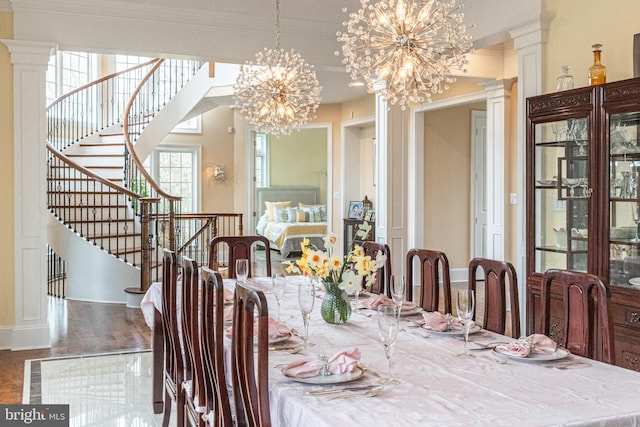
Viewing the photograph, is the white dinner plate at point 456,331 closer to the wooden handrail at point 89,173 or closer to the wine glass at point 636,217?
the wine glass at point 636,217

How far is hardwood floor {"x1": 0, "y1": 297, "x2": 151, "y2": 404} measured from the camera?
4.18 m

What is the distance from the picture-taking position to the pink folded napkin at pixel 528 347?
2.03 metres

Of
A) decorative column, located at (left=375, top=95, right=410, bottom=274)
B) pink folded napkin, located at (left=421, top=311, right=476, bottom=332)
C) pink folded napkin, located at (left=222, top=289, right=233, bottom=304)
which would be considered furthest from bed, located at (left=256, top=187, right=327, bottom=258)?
pink folded napkin, located at (left=421, top=311, right=476, bottom=332)

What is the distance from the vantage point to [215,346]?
6.52 ft

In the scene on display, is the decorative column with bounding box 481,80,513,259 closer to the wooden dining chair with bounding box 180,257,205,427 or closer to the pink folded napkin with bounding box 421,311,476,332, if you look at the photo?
the pink folded napkin with bounding box 421,311,476,332

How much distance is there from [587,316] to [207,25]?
14.0 ft

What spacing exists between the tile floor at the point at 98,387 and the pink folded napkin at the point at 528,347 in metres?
2.12

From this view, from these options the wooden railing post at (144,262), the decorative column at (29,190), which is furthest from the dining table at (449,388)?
the wooden railing post at (144,262)

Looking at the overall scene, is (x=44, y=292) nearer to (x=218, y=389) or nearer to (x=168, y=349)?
(x=168, y=349)

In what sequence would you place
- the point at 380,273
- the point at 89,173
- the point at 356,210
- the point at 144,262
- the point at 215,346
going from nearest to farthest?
the point at 215,346, the point at 380,273, the point at 144,262, the point at 89,173, the point at 356,210

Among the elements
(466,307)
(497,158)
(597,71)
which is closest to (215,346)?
(466,307)

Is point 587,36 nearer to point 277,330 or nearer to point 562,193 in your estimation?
point 562,193

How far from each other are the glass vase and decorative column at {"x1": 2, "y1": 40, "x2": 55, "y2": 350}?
3.27 metres

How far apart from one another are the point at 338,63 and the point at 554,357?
439 cm
